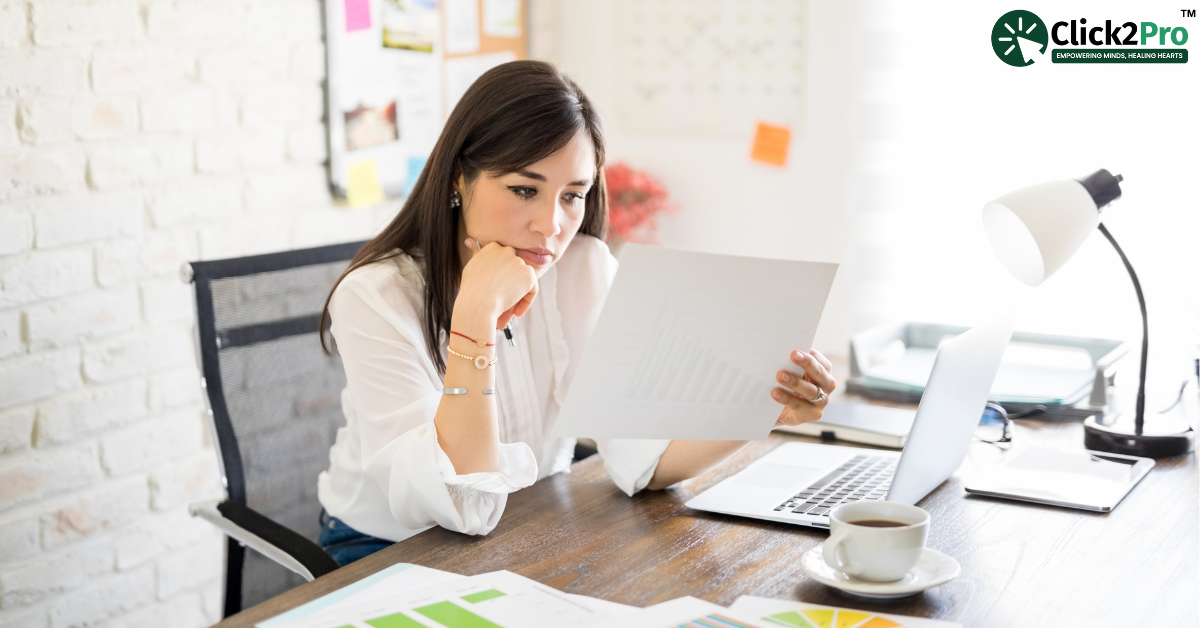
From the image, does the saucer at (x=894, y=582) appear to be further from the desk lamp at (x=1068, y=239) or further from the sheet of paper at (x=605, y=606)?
the desk lamp at (x=1068, y=239)

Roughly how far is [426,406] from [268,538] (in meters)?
0.28

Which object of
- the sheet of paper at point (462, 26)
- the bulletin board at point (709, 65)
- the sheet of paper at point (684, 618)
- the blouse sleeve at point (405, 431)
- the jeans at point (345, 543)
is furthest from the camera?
the bulletin board at point (709, 65)

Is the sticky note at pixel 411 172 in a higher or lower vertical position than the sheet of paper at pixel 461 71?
lower

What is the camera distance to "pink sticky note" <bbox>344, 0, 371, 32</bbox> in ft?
7.70

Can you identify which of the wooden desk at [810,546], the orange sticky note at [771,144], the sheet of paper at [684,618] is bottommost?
the wooden desk at [810,546]

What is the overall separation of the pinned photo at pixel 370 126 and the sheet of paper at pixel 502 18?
46 cm

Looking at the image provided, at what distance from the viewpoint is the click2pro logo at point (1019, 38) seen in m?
2.51

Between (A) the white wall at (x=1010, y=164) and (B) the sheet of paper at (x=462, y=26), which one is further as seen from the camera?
(B) the sheet of paper at (x=462, y=26)

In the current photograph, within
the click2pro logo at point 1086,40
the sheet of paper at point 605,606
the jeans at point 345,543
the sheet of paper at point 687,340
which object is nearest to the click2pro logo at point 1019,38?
the click2pro logo at point 1086,40

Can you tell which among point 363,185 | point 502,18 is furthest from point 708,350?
point 502,18

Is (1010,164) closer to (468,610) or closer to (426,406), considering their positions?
(426,406)

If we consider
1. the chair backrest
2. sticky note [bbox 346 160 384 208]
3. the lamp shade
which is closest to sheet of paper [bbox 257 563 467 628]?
the chair backrest

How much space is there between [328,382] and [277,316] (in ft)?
0.46

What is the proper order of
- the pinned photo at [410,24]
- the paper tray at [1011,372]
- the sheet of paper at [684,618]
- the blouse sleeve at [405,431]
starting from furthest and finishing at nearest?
the pinned photo at [410,24] → the paper tray at [1011,372] → the blouse sleeve at [405,431] → the sheet of paper at [684,618]
